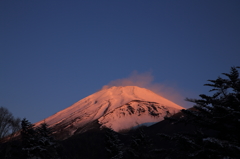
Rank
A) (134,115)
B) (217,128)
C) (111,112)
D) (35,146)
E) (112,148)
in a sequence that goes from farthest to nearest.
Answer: (134,115) → (111,112) → (112,148) → (35,146) → (217,128)

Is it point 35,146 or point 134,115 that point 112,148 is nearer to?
point 35,146

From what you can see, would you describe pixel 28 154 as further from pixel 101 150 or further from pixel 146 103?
pixel 146 103

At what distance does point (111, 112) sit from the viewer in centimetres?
11494

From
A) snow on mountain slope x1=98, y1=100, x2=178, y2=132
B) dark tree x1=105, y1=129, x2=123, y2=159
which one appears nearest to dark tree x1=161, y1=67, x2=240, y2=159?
dark tree x1=105, y1=129, x2=123, y2=159

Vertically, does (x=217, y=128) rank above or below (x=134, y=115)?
below

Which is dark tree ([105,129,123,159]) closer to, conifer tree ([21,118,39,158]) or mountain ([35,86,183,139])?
conifer tree ([21,118,39,158])

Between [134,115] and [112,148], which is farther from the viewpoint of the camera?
[134,115]

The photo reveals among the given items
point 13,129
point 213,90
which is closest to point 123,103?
point 13,129

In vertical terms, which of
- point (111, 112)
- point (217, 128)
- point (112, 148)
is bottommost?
point (217, 128)

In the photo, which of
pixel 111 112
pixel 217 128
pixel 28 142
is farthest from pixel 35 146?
pixel 111 112

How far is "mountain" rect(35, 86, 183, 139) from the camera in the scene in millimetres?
103812

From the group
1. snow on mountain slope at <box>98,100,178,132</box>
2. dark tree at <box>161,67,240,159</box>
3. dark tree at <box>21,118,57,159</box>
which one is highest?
snow on mountain slope at <box>98,100,178,132</box>

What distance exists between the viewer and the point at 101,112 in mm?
118062

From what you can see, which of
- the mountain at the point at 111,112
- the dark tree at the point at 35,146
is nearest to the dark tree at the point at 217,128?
the dark tree at the point at 35,146
